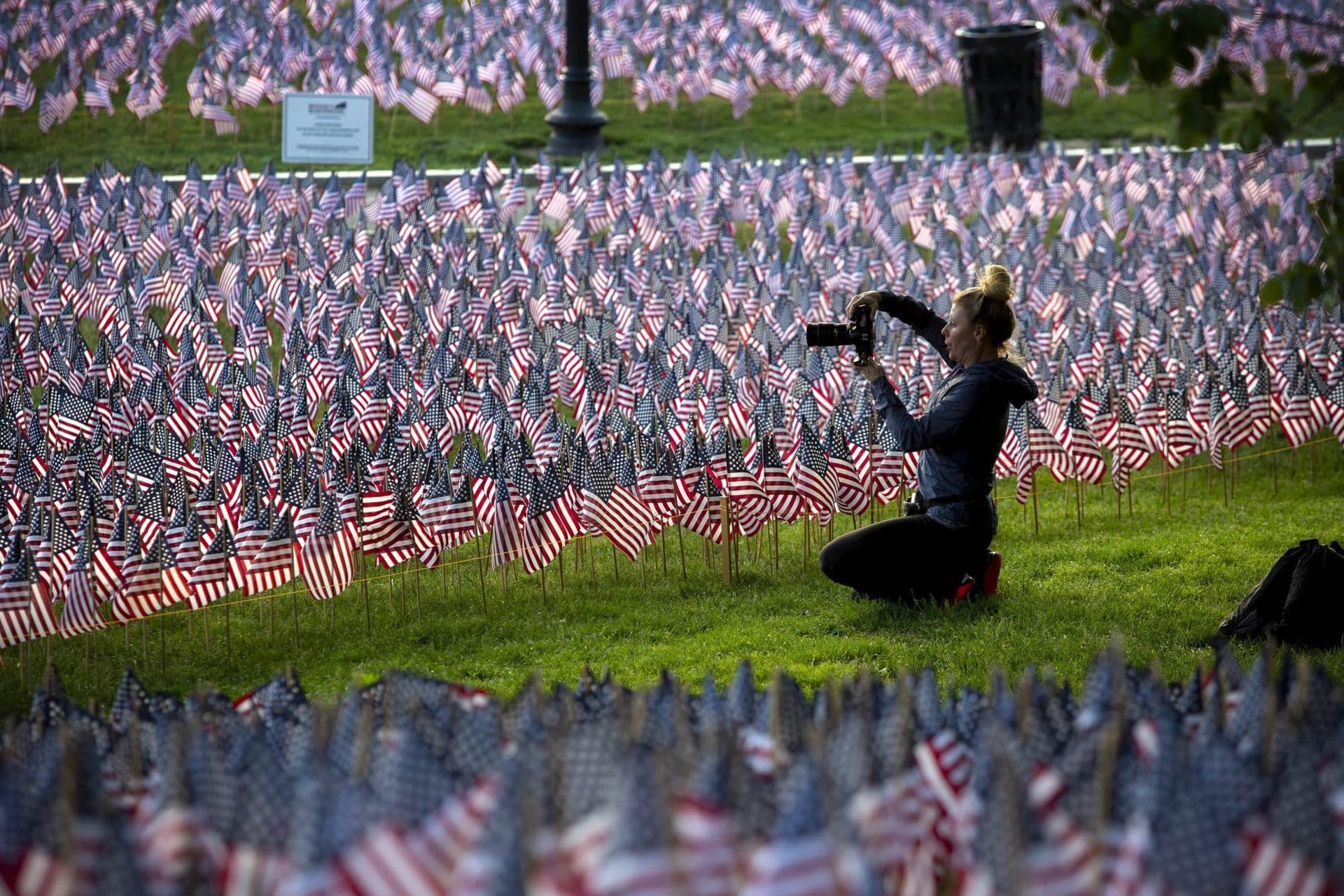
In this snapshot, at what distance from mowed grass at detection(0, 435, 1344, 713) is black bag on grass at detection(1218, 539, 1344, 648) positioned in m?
0.16

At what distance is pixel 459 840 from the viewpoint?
5.20 meters

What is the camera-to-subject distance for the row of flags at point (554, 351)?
37.5 ft

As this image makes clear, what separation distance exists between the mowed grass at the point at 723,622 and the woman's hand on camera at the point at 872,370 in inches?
56.0

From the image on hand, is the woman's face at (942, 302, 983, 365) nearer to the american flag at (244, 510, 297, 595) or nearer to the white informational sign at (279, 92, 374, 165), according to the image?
the american flag at (244, 510, 297, 595)

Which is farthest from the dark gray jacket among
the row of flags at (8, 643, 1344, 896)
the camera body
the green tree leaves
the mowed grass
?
the row of flags at (8, 643, 1344, 896)

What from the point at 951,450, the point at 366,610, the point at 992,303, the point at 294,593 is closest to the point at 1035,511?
the point at 951,450

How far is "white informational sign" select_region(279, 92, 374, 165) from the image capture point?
75.3 ft

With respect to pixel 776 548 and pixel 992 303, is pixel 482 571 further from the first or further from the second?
pixel 992 303

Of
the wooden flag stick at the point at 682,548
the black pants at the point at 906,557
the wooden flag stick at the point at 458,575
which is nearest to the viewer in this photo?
the black pants at the point at 906,557

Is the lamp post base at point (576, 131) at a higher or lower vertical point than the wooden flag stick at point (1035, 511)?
higher

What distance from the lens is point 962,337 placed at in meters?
9.45

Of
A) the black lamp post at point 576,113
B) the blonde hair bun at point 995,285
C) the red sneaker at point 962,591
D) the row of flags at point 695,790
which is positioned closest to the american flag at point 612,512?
the red sneaker at point 962,591

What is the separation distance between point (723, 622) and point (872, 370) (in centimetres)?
223

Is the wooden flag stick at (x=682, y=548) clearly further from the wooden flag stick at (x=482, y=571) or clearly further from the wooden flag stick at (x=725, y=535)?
the wooden flag stick at (x=482, y=571)
